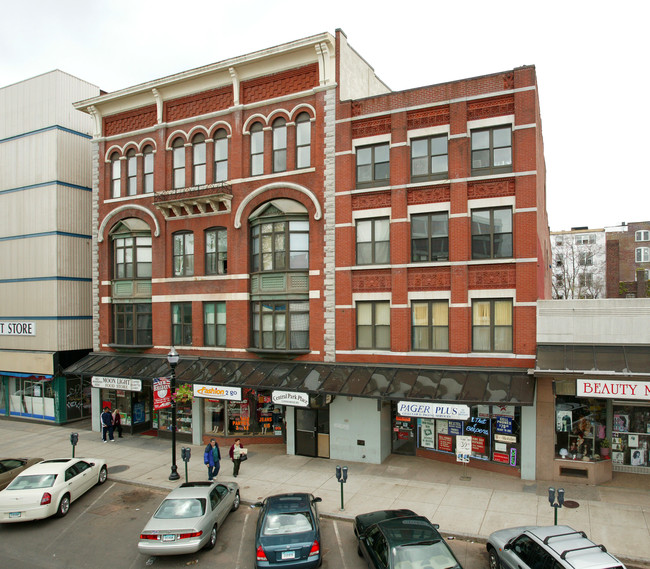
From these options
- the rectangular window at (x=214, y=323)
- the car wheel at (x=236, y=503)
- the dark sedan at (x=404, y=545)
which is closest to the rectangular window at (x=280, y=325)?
the rectangular window at (x=214, y=323)

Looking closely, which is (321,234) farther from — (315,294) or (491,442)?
(491,442)

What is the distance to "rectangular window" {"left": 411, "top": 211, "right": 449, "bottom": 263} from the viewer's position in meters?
19.9

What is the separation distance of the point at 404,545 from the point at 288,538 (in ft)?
9.61

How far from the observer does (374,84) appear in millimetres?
26266

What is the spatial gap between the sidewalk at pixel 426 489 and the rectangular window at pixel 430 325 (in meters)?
4.80

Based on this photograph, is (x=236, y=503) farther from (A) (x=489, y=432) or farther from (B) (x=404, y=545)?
(A) (x=489, y=432)

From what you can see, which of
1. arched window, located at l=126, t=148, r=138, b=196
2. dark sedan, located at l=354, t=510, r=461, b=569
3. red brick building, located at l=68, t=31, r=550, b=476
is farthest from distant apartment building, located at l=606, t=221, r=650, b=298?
dark sedan, located at l=354, t=510, r=461, b=569

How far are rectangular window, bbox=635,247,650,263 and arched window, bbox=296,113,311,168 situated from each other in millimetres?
59559

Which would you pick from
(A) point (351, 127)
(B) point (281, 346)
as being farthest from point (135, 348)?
(A) point (351, 127)

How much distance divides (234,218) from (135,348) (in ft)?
30.1

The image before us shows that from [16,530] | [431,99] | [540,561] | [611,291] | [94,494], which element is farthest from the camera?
[611,291]

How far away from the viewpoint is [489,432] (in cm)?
1900

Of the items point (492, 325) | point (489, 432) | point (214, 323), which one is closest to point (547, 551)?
point (489, 432)

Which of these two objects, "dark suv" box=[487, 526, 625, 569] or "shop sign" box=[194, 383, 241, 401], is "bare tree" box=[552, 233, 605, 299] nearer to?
"shop sign" box=[194, 383, 241, 401]
